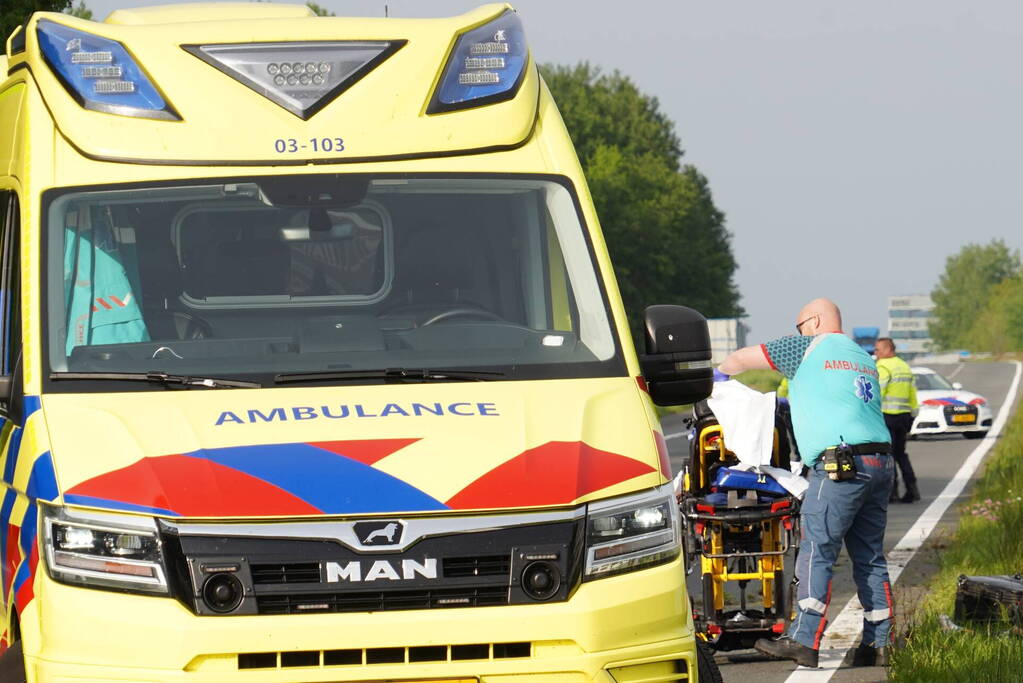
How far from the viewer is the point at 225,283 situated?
6375mm

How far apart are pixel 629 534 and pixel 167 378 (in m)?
1.50

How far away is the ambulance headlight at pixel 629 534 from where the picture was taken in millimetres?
5336

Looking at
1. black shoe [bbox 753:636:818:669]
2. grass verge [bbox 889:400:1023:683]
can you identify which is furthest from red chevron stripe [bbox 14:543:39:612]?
black shoe [bbox 753:636:818:669]

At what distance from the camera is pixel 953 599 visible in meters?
10.9

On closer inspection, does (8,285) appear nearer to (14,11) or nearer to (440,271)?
(440,271)

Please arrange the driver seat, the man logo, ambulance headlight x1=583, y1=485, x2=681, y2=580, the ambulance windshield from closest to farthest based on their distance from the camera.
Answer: the man logo → ambulance headlight x1=583, y1=485, x2=681, y2=580 → the ambulance windshield → the driver seat

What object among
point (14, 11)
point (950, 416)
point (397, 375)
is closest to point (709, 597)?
point (397, 375)

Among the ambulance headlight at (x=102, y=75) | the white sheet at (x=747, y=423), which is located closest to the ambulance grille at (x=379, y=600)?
the ambulance headlight at (x=102, y=75)

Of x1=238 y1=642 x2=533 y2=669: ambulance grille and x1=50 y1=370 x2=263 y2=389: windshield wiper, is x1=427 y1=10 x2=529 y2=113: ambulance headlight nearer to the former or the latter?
x1=50 y1=370 x2=263 y2=389: windshield wiper

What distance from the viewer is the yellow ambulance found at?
5.18 m

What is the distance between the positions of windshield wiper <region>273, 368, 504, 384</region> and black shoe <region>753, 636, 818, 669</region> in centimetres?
378

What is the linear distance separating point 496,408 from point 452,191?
1.24 meters

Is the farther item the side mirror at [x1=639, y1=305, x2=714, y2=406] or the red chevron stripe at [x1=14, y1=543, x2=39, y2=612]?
the side mirror at [x1=639, y1=305, x2=714, y2=406]

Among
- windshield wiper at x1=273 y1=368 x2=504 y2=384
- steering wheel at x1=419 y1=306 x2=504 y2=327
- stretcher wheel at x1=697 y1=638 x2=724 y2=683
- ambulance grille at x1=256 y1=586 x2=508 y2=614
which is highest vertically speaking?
steering wheel at x1=419 y1=306 x2=504 y2=327
